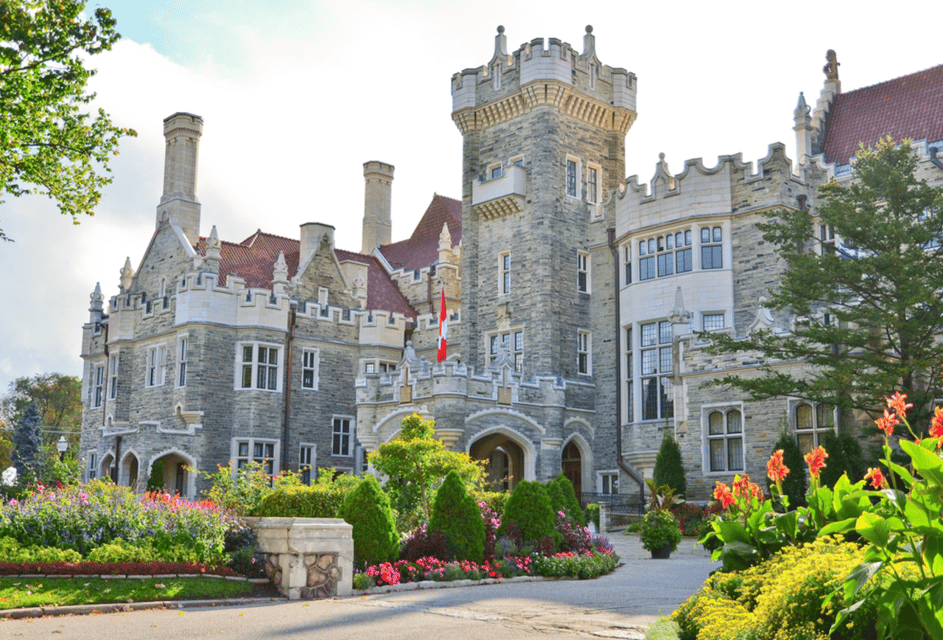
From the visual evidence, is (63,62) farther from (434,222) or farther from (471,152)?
(434,222)

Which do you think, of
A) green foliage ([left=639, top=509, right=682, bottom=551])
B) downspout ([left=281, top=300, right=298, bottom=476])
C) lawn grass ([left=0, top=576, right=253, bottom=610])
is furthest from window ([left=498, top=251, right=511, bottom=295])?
lawn grass ([left=0, top=576, right=253, bottom=610])

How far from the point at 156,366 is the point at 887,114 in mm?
25824

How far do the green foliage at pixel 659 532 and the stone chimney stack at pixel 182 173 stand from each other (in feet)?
75.0

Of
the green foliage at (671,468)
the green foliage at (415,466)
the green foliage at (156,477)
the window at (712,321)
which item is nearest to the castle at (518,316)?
the window at (712,321)

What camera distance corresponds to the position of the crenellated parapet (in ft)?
102

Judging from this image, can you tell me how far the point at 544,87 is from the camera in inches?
1212

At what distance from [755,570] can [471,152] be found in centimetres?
2664

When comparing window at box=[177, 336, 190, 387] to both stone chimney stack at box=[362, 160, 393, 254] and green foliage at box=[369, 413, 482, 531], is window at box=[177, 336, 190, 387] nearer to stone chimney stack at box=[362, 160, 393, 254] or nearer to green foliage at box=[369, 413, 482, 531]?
stone chimney stack at box=[362, 160, 393, 254]

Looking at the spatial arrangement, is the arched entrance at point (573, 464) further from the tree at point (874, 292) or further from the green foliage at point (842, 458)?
the green foliage at point (842, 458)

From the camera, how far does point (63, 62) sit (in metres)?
16.1

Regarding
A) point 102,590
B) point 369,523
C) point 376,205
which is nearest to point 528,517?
point 369,523

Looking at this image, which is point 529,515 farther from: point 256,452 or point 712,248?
point 256,452

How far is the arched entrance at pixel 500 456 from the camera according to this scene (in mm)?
30469

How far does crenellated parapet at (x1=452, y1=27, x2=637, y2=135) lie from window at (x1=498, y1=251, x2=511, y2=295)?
4685mm
